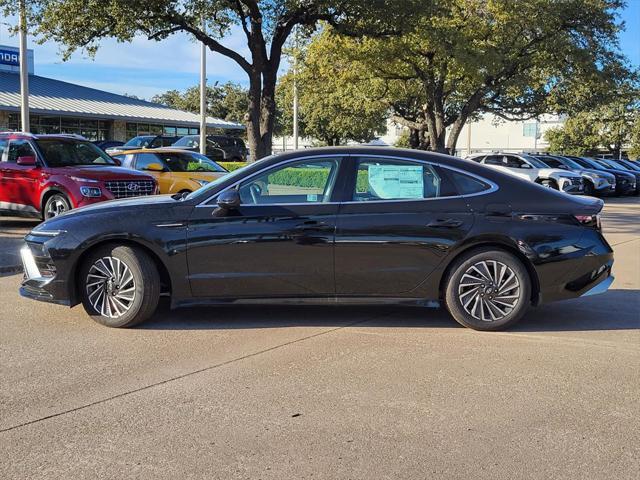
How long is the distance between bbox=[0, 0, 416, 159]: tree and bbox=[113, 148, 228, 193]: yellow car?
3900mm

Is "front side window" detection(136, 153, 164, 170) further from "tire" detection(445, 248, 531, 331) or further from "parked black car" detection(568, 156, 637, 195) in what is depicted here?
"parked black car" detection(568, 156, 637, 195)

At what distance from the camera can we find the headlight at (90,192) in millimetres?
10766

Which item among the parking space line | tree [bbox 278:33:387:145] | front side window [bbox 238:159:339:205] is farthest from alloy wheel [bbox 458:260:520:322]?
tree [bbox 278:33:387:145]

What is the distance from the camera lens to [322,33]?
2705cm

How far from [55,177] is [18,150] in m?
1.44

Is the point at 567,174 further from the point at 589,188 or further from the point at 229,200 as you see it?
the point at 229,200

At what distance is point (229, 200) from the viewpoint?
552 cm

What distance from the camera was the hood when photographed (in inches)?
430

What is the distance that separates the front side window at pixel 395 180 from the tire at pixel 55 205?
696 cm

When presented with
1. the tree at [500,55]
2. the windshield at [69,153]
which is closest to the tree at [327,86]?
the tree at [500,55]

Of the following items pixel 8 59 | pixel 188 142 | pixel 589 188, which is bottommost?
pixel 589 188

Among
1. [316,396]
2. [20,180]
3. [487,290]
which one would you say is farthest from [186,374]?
[20,180]

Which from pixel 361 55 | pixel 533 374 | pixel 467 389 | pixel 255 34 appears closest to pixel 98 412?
pixel 467 389

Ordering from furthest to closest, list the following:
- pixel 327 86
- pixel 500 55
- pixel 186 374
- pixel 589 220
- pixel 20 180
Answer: pixel 327 86
pixel 500 55
pixel 20 180
pixel 589 220
pixel 186 374
